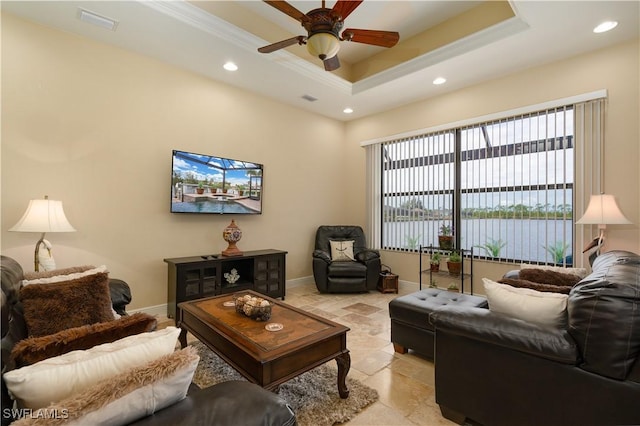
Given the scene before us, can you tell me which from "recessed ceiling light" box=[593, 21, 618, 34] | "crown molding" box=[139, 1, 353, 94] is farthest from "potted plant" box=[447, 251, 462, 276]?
"crown molding" box=[139, 1, 353, 94]

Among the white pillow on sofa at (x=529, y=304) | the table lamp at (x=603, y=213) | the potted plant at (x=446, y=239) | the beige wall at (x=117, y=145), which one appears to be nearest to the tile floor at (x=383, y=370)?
the white pillow on sofa at (x=529, y=304)

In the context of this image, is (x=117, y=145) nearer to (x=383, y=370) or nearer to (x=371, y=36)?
(x=371, y=36)

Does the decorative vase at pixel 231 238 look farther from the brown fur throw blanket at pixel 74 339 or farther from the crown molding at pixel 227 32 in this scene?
the brown fur throw blanket at pixel 74 339

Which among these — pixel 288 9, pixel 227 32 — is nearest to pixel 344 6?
pixel 288 9

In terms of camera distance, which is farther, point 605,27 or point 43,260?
point 605,27

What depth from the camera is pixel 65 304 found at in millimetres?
1715

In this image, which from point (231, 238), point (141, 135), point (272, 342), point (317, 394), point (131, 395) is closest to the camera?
point (131, 395)

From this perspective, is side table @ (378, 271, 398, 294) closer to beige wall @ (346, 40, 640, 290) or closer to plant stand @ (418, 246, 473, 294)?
plant stand @ (418, 246, 473, 294)

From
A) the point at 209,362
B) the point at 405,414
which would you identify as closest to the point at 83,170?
the point at 209,362

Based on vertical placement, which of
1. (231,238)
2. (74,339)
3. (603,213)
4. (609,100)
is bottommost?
(74,339)

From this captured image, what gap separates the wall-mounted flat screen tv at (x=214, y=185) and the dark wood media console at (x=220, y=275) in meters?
0.67

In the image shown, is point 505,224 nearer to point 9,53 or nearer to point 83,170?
point 83,170

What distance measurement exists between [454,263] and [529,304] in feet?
8.88

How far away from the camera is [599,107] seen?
3.36m
